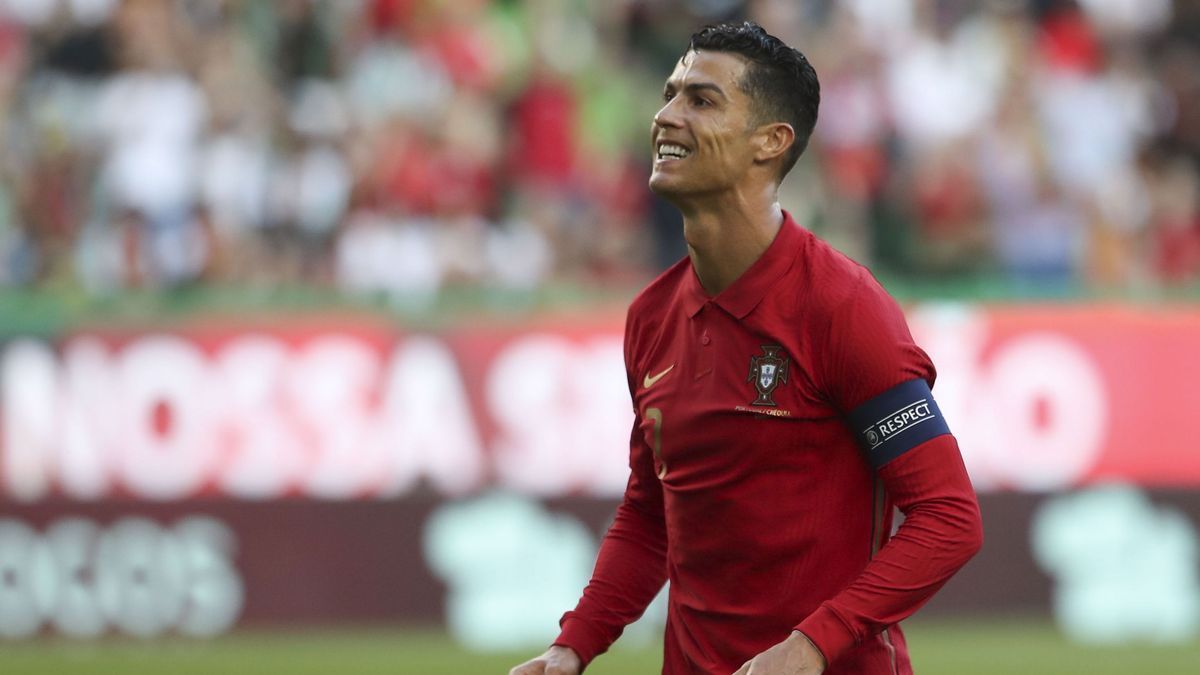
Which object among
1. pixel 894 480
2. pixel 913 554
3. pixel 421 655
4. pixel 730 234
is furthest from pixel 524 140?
pixel 913 554

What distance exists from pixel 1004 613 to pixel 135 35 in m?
6.69

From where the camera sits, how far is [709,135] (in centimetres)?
425

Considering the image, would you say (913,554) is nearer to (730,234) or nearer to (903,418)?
(903,418)

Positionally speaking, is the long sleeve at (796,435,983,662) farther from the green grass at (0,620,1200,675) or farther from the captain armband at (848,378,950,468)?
the green grass at (0,620,1200,675)

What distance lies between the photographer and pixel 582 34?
13.7 m

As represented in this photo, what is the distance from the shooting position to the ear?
14.1ft

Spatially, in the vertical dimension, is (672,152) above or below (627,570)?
above

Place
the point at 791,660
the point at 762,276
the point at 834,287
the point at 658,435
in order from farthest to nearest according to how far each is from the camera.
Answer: the point at 658,435 → the point at 762,276 → the point at 834,287 → the point at 791,660

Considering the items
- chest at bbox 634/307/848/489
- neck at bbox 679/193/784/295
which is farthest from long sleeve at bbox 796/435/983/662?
neck at bbox 679/193/784/295

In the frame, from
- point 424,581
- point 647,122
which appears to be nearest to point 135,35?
point 647,122

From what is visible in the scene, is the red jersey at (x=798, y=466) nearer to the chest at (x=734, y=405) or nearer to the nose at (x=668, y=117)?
the chest at (x=734, y=405)

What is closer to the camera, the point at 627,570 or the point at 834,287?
the point at 834,287

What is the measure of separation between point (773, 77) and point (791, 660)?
4.11ft

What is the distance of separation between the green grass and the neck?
5829 mm
